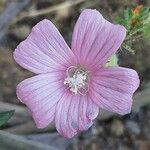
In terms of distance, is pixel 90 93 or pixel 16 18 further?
pixel 16 18

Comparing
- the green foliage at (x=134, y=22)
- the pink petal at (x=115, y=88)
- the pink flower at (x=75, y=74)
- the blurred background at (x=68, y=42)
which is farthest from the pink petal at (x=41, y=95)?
the blurred background at (x=68, y=42)

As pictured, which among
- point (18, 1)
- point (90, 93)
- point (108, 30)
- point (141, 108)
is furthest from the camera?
point (141, 108)

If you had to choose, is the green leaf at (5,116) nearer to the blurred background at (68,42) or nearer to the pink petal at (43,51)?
the pink petal at (43,51)

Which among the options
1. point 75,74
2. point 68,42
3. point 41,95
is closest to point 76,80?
point 75,74

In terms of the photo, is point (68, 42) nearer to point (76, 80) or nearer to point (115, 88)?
point (76, 80)

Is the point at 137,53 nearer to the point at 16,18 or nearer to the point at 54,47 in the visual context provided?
the point at 16,18

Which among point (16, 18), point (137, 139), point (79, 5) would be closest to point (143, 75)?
point (137, 139)

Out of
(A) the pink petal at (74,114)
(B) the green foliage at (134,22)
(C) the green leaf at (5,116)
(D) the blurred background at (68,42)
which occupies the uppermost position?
(B) the green foliage at (134,22)
